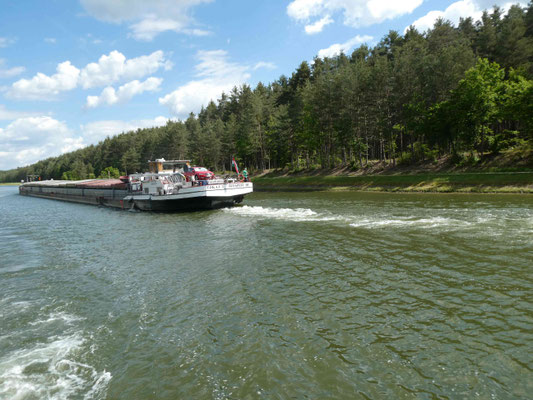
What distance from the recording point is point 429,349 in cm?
802

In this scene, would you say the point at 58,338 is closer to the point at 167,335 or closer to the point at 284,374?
the point at 167,335

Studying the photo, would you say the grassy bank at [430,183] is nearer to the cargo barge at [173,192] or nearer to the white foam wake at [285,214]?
the white foam wake at [285,214]

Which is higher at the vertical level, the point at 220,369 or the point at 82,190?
the point at 82,190

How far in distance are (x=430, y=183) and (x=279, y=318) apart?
1796 inches

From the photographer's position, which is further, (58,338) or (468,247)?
(468,247)

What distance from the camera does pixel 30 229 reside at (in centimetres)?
3170

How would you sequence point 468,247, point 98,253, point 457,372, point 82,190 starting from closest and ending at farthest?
point 457,372, point 468,247, point 98,253, point 82,190

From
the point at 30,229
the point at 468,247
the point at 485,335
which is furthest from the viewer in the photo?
the point at 30,229

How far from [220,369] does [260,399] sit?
1.52m

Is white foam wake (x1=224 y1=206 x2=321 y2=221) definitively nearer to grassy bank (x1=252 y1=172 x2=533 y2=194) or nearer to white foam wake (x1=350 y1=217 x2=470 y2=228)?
white foam wake (x1=350 y1=217 x2=470 y2=228)

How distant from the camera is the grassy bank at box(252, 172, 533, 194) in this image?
40.5m

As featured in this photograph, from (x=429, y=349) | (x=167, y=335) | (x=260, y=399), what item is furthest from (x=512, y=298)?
(x=167, y=335)

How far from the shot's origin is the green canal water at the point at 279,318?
→ 7.19 metres

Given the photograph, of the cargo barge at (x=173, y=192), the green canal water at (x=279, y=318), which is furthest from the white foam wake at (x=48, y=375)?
the cargo barge at (x=173, y=192)
